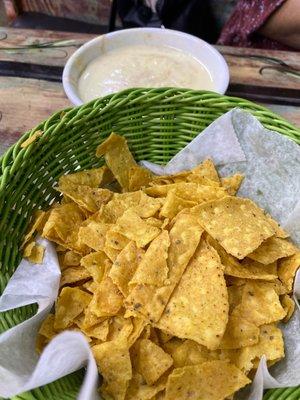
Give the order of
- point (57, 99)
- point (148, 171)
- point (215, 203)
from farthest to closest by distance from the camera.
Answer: point (57, 99), point (148, 171), point (215, 203)

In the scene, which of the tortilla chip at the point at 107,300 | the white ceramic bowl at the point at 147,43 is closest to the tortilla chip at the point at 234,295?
the tortilla chip at the point at 107,300

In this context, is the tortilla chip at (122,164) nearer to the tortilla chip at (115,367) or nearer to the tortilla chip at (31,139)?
the tortilla chip at (31,139)

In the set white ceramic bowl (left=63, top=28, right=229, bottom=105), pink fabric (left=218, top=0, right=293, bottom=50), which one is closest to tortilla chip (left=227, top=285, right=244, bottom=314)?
white ceramic bowl (left=63, top=28, right=229, bottom=105)

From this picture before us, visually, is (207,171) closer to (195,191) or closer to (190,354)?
(195,191)

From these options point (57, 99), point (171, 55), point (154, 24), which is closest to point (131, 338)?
point (57, 99)

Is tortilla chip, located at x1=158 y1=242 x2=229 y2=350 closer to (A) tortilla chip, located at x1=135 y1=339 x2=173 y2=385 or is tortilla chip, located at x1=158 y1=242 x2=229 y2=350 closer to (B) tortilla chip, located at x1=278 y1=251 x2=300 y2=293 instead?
(A) tortilla chip, located at x1=135 y1=339 x2=173 y2=385

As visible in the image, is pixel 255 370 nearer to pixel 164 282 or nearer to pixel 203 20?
pixel 164 282
